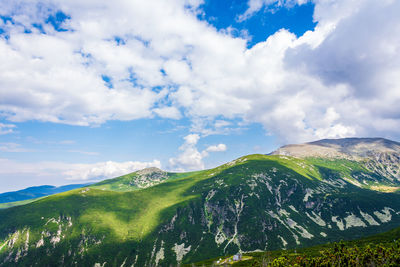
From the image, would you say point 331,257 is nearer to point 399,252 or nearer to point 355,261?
point 355,261

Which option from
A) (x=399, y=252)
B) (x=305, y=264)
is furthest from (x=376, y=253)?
(x=305, y=264)

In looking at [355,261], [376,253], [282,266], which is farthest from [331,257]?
[282,266]

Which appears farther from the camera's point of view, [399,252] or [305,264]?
[305,264]

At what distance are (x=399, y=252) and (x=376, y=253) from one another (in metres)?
9.23

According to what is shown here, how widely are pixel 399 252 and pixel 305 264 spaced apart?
4000cm

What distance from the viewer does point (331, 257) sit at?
114 meters

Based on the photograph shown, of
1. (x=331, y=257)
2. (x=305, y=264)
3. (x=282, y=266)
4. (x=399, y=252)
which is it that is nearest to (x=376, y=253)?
(x=399, y=252)

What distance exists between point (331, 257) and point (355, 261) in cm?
1258

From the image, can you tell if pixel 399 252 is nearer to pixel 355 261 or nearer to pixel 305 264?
pixel 355 261

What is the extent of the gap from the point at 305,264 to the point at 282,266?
46.7ft

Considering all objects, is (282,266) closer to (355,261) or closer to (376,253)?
(355,261)

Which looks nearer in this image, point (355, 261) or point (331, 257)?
point (355, 261)

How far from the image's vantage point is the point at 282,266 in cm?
10775

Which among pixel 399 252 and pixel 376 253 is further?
pixel 376 253
